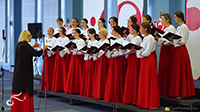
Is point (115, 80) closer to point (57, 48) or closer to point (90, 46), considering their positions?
point (90, 46)

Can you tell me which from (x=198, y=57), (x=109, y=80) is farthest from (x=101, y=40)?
(x=198, y=57)

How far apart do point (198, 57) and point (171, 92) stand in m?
1.77

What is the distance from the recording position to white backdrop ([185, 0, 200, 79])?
6.06m

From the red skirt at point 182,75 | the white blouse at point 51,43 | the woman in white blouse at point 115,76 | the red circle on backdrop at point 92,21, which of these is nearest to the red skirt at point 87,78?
the woman in white blouse at point 115,76

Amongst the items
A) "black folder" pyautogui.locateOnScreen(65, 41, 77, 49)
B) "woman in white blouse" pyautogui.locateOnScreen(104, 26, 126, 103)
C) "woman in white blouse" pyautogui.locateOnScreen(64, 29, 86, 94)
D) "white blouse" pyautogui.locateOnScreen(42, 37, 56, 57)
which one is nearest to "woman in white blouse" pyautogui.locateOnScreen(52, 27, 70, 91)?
"white blouse" pyautogui.locateOnScreen(42, 37, 56, 57)

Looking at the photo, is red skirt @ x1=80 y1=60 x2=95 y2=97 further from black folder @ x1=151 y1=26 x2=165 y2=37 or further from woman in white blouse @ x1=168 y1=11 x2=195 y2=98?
woman in white blouse @ x1=168 y1=11 x2=195 y2=98

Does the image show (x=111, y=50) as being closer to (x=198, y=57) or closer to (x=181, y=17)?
(x=181, y=17)

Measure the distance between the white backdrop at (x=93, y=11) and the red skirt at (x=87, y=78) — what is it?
328cm

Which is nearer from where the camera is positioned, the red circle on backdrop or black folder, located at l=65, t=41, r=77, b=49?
black folder, located at l=65, t=41, r=77, b=49

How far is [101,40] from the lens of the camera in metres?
5.36

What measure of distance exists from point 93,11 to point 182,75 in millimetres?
5029

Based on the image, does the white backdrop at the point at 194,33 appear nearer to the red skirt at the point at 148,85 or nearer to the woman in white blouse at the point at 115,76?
the woman in white blouse at the point at 115,76

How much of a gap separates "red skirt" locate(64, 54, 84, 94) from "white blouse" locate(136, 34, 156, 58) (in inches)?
75.5

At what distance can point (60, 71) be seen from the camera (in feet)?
21.1
